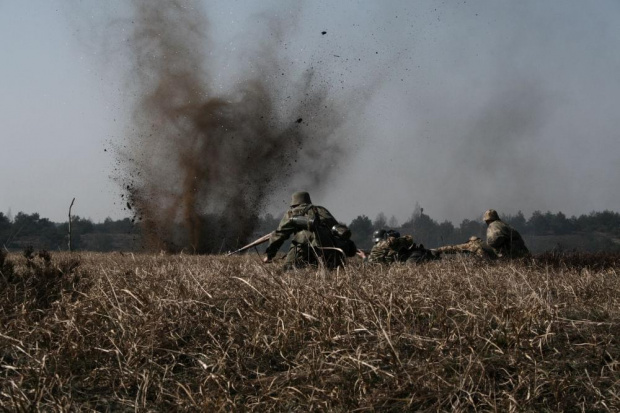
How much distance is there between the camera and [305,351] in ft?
14.0

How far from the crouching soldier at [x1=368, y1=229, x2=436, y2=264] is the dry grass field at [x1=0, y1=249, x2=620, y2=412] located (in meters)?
7.00

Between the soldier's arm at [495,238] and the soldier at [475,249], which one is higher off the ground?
the soldier's arm at [495,238]

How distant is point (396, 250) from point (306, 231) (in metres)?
3.92

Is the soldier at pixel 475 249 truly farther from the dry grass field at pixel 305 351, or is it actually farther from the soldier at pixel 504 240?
the dry grass field at pixel 305 351

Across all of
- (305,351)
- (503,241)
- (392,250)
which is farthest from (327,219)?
(305,351)

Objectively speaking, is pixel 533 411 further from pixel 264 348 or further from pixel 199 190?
pixel 199 190

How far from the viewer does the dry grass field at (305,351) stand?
3666 mm

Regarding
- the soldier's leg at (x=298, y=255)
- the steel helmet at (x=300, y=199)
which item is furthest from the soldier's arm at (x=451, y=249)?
the soldier's leg at (x=298, y=255)

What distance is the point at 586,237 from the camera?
80562mm

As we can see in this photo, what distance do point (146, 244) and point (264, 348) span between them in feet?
63.9

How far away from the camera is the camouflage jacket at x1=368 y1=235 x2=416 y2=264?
12.7 metres

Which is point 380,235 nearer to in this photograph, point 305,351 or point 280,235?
point 280,235

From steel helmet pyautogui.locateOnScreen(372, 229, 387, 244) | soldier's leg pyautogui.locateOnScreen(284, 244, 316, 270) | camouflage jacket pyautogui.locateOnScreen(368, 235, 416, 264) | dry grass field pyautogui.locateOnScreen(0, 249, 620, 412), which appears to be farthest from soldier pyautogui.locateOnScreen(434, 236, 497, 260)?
dry grass field pyautogui.locateOnScreen(0, 249, 620, 412)

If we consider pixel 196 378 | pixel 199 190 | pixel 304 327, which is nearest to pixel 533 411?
pixel 304 327
